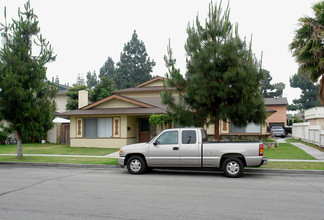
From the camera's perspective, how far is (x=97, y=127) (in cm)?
2259

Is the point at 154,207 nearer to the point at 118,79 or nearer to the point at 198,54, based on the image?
the point at 198,54

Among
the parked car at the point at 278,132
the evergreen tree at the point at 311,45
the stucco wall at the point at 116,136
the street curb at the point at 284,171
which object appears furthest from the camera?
the parked car at the point at 278,132

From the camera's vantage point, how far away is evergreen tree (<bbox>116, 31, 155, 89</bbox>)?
65625 millimetres

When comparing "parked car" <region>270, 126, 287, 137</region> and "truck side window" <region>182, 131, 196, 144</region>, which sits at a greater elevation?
"truck side window" <region>182, 131, 196, 144</region>

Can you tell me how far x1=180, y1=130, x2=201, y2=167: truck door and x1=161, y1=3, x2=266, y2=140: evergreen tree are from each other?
2.05m

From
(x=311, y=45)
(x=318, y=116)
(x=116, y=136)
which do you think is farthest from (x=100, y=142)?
(x=318, y=116)

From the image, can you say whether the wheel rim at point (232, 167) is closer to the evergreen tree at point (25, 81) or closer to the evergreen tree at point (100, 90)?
the evergreen tree at point (25, 81)

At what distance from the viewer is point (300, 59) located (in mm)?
13719

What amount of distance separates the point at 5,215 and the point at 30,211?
456 mm

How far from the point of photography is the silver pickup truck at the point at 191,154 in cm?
1020

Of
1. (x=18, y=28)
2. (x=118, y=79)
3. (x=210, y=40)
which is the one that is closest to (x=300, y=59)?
(x=210, y=40)

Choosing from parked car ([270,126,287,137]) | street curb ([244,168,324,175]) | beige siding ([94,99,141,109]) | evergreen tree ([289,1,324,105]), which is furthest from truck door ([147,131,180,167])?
parked car ([270,126,287,137])

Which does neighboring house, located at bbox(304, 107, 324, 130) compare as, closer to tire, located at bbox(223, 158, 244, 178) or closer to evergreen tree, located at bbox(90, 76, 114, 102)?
tire, located at bbox(223, 158, 244, 178)

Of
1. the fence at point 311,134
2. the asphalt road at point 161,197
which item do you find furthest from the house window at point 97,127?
the fence at point 311,134
